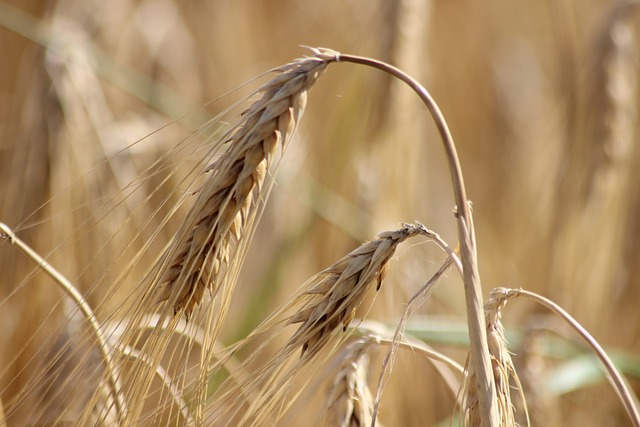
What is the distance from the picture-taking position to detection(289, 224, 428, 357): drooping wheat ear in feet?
1.65

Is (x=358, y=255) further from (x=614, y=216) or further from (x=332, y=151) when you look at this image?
(x=614, y=216)

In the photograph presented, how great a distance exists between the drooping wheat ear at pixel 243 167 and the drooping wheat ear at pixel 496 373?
182mm

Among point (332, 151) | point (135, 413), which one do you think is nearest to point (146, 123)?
point (332, 151)

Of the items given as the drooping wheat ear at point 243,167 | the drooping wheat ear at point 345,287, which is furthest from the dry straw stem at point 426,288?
the drooping wheat ear at point 243,167

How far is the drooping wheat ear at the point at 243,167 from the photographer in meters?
0.50

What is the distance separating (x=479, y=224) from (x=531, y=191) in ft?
0.51

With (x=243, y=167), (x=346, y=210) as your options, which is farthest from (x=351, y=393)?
(x=346, y=210)

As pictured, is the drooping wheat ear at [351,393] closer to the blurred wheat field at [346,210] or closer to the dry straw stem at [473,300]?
the blurred wheat field at [346,210]

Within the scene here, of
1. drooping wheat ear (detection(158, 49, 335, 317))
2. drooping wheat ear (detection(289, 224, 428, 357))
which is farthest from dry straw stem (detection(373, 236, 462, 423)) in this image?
drooping wheat ear (detection(158, 49, 335, 317))

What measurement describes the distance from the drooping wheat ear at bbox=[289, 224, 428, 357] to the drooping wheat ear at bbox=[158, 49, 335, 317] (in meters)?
0.07

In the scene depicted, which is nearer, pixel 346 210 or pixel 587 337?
pixel 587 337

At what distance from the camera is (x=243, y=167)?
1.66 ft

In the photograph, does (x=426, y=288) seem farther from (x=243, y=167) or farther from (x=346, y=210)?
(x=346, y=210)

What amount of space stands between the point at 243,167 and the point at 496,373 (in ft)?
0.74
